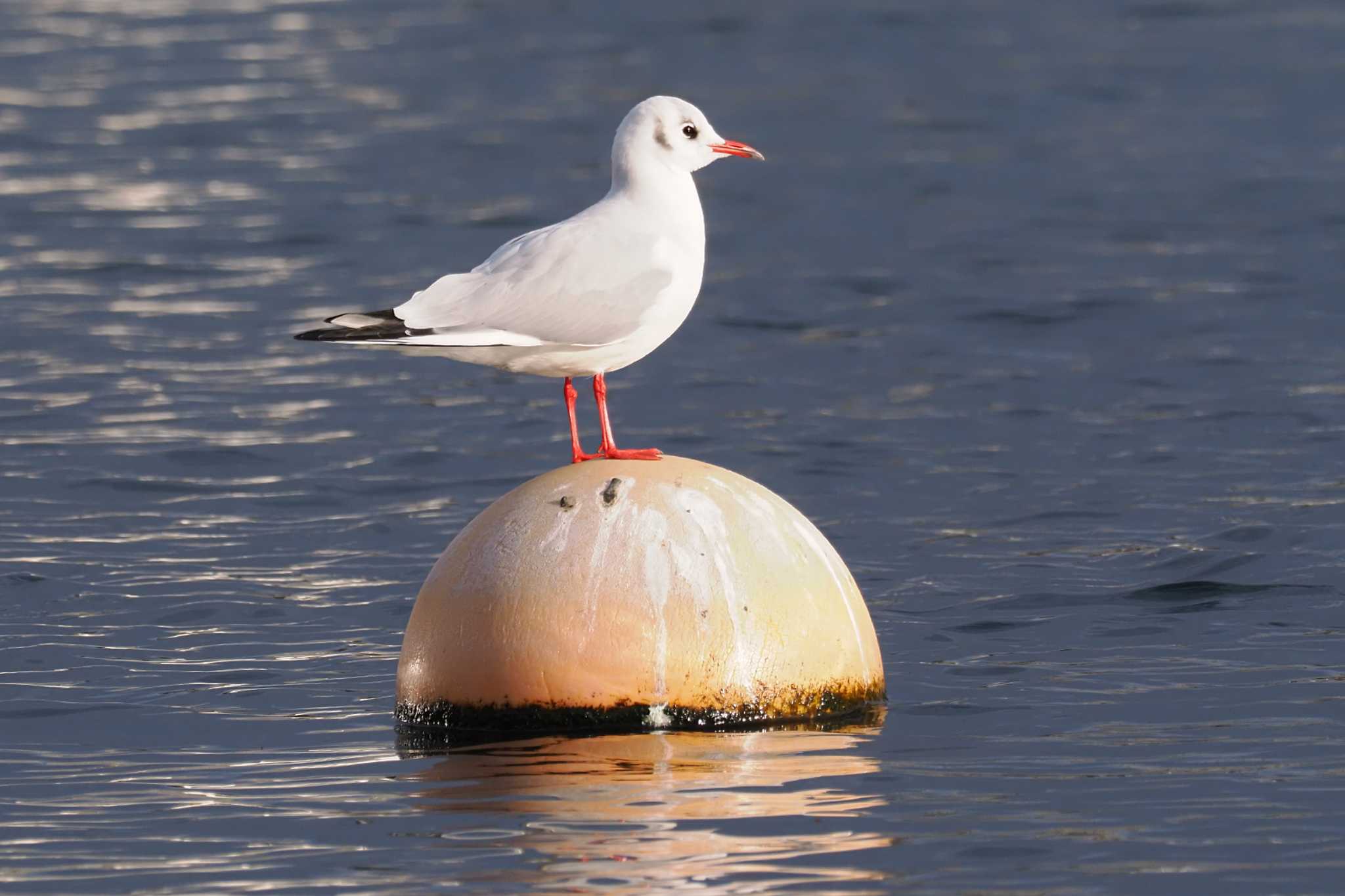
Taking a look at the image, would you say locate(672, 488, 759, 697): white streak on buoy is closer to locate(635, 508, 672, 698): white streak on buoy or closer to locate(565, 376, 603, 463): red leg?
locate(635, 508, 672, 698): white streak on buoy

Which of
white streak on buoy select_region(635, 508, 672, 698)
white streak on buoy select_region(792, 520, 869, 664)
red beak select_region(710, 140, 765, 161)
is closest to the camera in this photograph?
white streak on buoy select_region(635, 508, 672, 698)

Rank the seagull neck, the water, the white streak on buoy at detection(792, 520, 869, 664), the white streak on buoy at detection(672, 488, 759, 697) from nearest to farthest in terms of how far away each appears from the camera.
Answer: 1. the water
2. the white streak on buoy at detection(672, 488, 759, 697)
3. the white streak on buoy at detection(792, 520, 869, 664)
4. the seagull neck

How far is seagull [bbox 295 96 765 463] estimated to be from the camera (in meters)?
11.1

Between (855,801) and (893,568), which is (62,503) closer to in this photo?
(893,568)

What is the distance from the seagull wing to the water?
185cm

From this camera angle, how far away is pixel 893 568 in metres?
16.2

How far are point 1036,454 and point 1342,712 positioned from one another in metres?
7.91

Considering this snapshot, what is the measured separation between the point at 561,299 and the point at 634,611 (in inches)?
62.1

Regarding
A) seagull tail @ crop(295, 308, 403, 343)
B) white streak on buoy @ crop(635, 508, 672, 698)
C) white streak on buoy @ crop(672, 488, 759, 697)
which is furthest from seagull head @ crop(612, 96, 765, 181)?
white streak on buoy @ crop(635, 508, 672, 698)

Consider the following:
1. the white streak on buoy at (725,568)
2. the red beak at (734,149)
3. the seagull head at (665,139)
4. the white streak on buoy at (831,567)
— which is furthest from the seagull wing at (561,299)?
the white streak on buoy at (831,567)

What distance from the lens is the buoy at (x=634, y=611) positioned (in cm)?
1052

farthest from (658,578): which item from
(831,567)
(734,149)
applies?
(734,149)

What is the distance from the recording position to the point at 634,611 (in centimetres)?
1046

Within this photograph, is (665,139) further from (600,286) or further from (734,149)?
(600,286)
